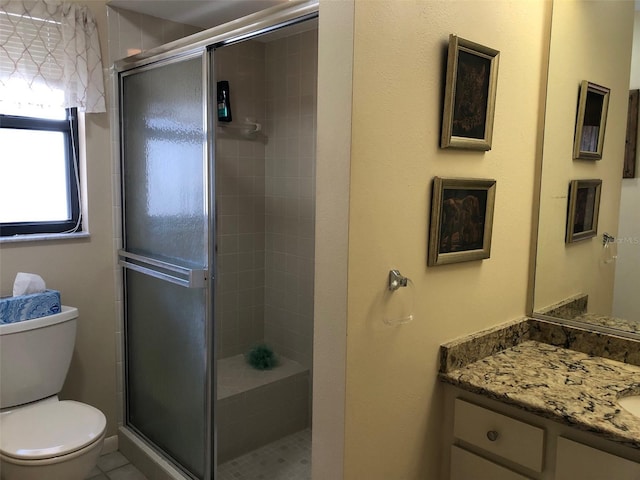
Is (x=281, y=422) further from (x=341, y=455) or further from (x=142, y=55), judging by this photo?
(x=142, y=55)

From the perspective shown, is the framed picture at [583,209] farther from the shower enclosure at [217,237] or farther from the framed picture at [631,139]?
the shower enclosure at [217,237]

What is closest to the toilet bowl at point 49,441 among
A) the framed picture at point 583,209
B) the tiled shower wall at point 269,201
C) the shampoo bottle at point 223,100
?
the tiled shower wall at point 269,201

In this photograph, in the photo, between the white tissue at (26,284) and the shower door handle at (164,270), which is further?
the white tissue at (26,284)

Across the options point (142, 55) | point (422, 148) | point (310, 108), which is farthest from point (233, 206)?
point (422, 148)

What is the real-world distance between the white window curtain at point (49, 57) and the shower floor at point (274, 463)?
1.80 metres

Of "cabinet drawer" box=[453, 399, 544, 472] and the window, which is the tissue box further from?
"cabinet drawer" box=[453, 399, 544, 472]

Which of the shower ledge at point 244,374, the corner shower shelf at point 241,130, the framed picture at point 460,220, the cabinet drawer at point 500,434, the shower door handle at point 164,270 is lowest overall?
the shower ledge at point 244,374

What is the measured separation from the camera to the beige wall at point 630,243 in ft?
5.39

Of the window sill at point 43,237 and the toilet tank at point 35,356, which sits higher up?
the window sill at point 43,237

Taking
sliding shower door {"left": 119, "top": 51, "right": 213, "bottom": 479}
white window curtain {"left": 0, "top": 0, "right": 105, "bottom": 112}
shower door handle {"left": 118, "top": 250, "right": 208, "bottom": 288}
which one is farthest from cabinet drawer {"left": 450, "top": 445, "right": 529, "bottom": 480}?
white window curtain {"left": 0, "top": 0, "right": 105, "bottom": 112}

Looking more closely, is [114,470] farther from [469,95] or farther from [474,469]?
[469,95]

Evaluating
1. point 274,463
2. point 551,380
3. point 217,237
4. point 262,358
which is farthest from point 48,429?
point 551,380

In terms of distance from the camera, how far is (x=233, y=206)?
3.02 meters

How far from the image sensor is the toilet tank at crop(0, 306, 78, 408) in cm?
196
